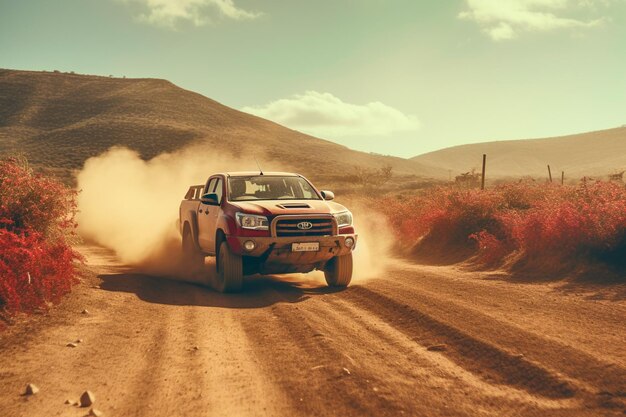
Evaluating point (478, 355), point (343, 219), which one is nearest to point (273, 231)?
point (343, 219)

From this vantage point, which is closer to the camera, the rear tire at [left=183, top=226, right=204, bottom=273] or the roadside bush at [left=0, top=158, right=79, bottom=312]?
the roadside bush at [left=0, top=158, right=79, bottom=312]

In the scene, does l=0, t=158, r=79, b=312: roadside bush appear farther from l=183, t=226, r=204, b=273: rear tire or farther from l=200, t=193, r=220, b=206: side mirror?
l=183, t=226, r=204, b=273: rear tire

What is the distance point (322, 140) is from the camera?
131750mm

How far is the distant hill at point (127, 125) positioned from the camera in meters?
77.8

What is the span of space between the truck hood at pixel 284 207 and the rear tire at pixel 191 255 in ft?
9.03

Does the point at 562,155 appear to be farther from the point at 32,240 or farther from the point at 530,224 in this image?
the point at 32,240

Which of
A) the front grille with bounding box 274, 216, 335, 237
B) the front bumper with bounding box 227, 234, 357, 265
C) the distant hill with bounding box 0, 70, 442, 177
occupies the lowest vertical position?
the front bumper with bounding box 227, 234, 357, 265

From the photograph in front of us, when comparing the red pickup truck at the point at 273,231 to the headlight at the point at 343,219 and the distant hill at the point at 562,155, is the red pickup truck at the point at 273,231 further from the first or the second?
the distant hill at the point at 562,155

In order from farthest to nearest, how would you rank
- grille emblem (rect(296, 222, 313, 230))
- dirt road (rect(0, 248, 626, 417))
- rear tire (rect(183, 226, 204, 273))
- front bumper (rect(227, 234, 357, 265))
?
rear tire (rect(183, 226, 204, 273)) → grille emblem (rect(296, 222, 313, 230)) → front bumper (rect(227, 234, 357, 265)) → dirt road (rect(0, 248, 626, 417))

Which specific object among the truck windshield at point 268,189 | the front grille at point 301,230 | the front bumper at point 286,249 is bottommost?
the front bumper at point 286,249

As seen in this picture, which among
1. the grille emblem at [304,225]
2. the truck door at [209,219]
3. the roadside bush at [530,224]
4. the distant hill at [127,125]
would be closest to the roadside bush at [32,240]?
the truck door at [209,219]

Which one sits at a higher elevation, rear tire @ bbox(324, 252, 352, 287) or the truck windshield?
the truck windshield

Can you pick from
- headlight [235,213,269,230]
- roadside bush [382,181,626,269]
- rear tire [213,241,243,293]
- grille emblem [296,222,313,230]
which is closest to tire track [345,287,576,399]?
grille emblem [296,222,313,230]

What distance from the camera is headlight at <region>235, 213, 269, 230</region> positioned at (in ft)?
30.2
